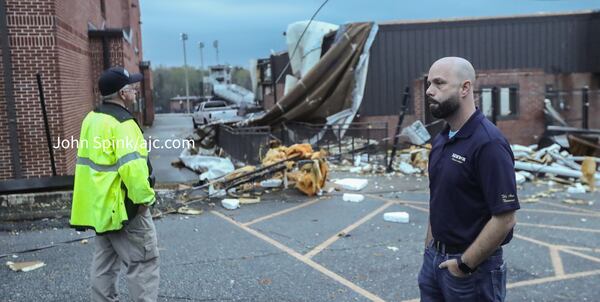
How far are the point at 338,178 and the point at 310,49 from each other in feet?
29.4

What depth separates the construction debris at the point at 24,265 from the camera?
19.7 feet

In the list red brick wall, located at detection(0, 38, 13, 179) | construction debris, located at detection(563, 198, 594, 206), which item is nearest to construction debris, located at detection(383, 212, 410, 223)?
construction debris, located at detection(563, 198, 594, 206)

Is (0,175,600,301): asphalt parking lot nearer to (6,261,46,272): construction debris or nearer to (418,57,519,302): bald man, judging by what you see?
(6,261,46,272): construction debris

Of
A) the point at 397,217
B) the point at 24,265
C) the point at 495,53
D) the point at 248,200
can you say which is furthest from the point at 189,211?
the point at 495,53

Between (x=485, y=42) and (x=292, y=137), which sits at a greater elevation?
(x=485, y=42)

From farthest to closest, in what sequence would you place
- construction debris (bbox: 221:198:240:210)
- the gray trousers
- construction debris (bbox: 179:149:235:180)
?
1. construction debris (bbox: 179:149:235:180)
2. construction debris (bbox: 221:198:240:210)
3. the gray trousers

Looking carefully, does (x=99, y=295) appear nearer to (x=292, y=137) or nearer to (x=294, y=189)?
Answer: (x=294, y=189)

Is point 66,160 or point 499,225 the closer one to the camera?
point 499,225

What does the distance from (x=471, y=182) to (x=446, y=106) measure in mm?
401

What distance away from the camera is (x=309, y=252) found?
655 cm

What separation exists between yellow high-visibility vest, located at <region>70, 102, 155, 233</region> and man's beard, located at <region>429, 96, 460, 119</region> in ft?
6.70

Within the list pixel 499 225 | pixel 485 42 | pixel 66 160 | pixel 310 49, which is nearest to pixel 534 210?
pixel 499 225

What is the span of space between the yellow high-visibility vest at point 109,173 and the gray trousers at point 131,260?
5.9 inches

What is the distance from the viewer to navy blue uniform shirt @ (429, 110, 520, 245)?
2.53 m
